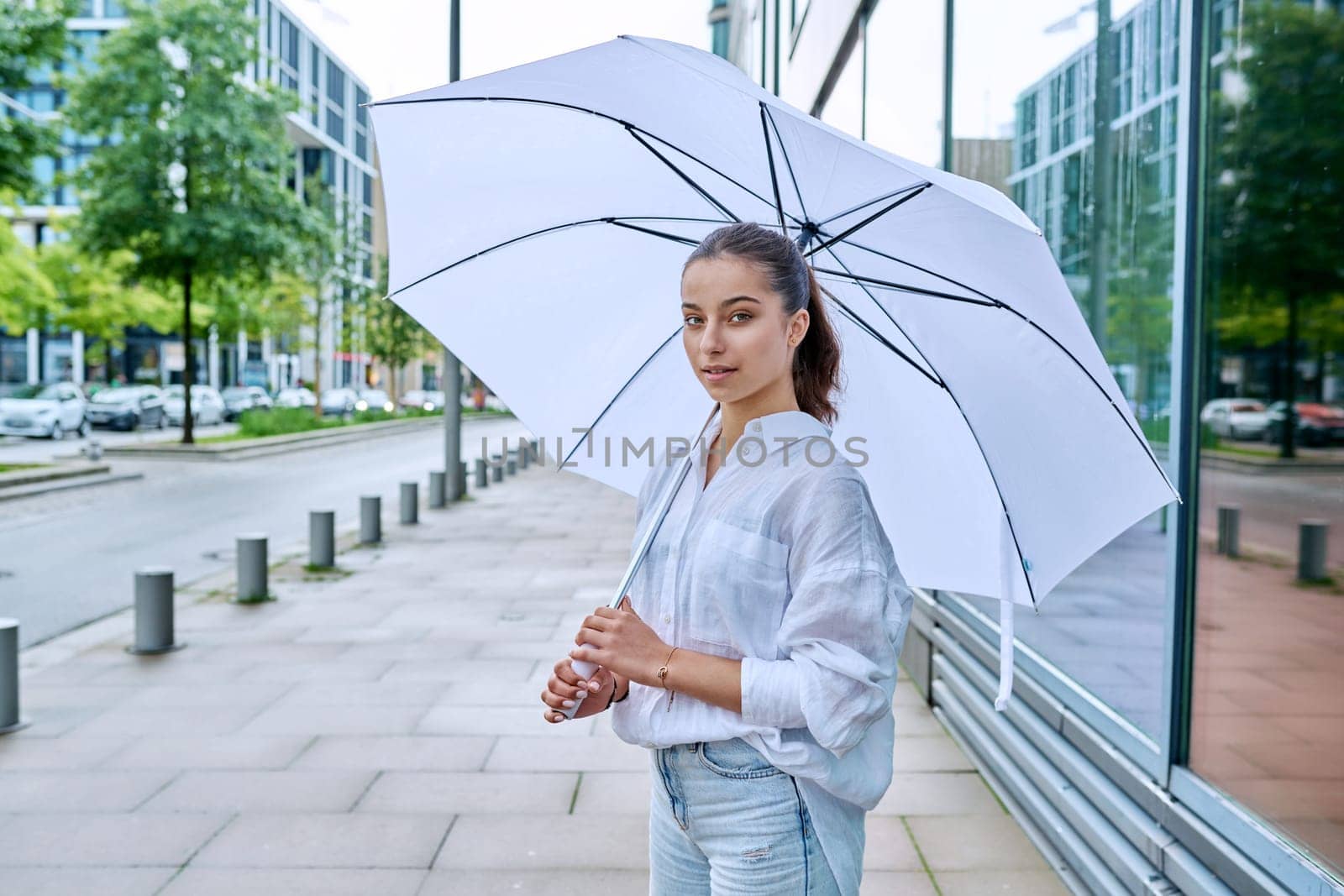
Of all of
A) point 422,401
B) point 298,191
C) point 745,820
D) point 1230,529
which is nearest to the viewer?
point 745,820

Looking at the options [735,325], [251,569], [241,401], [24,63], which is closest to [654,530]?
[735,325]

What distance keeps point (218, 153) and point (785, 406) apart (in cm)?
2735

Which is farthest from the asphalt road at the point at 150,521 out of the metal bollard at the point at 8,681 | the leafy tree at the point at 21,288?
the leafy tree at the point at 21,288

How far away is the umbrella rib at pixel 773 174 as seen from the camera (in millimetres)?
2036

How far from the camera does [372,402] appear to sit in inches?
2089

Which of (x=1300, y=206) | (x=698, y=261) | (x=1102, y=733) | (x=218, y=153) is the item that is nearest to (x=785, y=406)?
(x=698, y=261)

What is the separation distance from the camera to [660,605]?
1.85 m

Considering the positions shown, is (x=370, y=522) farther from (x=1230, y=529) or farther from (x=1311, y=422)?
(x=1311, y=422)

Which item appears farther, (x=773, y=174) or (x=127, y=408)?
(x=127, y=408)

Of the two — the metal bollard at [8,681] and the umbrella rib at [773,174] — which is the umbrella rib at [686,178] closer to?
the umbrella rib at [773,174]

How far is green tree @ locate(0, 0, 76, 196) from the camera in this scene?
17.2 m

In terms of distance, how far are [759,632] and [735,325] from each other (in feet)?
1.57

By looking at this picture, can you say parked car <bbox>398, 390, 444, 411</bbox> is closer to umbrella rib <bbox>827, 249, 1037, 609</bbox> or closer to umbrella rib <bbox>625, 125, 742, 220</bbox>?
umbrella rib <bbox>625, 125, 742, 220</bbox>

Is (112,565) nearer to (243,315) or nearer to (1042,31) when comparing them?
(1042,31)
